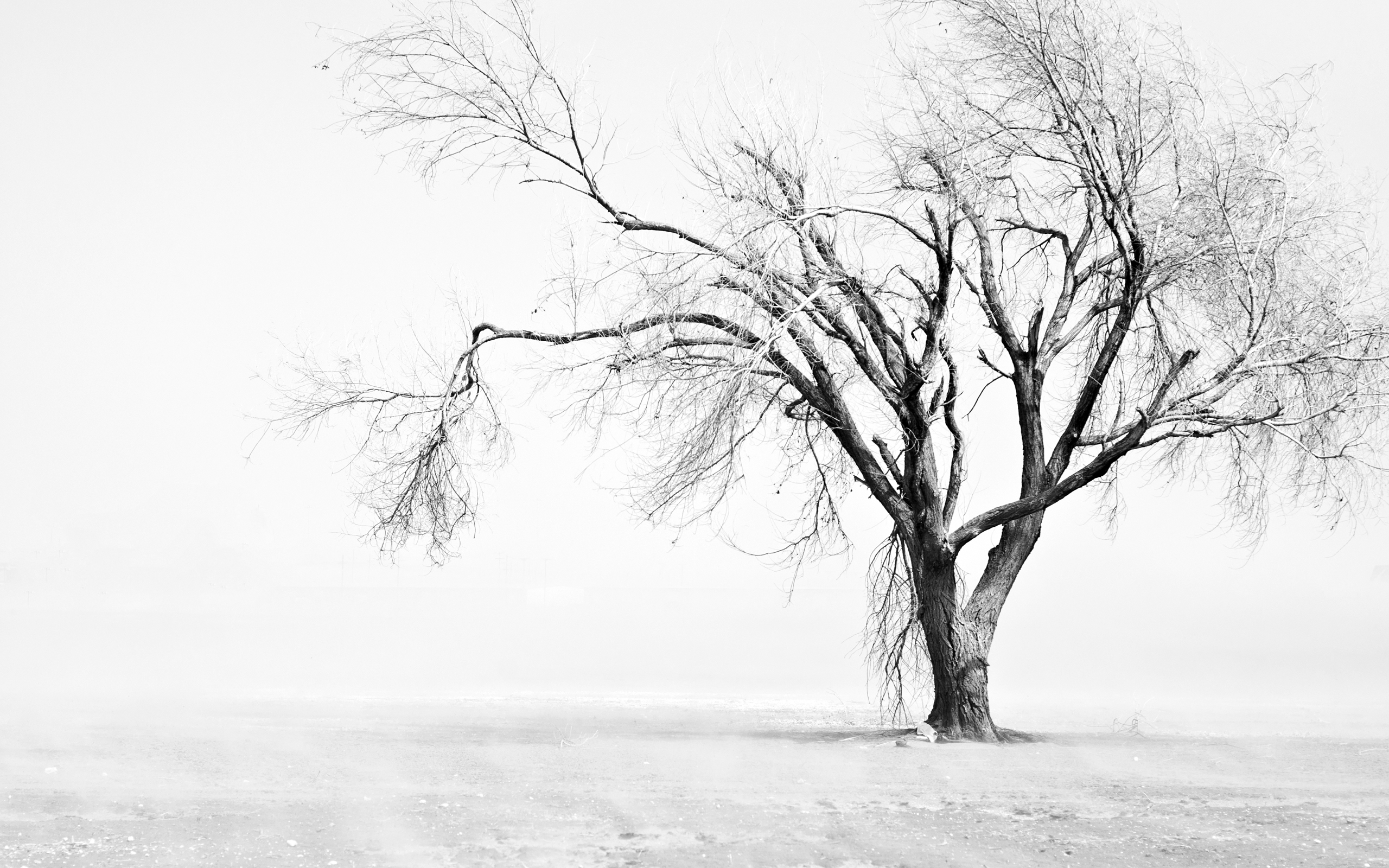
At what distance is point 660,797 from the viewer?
7.89 m

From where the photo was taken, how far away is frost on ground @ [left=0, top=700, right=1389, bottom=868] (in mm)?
6551

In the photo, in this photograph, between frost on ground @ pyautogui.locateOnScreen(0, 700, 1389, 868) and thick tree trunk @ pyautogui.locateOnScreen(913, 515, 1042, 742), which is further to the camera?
thick tree trunk @ pyautogui.locateOnScreen(913, 515, 1042, 742)

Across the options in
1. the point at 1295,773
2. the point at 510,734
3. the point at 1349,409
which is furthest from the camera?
the point at 510,734

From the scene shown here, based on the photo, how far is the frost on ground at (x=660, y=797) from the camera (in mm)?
6551

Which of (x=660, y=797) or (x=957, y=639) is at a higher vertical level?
(x=957, y=639)

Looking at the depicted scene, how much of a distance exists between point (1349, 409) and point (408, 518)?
8.40 m

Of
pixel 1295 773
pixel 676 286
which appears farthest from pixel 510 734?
pixel 1295 773

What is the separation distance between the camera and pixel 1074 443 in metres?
10.8

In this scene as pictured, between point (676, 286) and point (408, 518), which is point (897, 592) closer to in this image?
point (676, 286)

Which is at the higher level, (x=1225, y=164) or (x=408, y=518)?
(x=1225, y=164)

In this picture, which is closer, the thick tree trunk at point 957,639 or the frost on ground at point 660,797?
the frost on ground at point 660,797

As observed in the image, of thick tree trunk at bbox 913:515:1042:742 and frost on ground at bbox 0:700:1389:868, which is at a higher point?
thick tree trunk at bbox 913:515:1042:742

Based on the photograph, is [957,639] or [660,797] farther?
[957,639]

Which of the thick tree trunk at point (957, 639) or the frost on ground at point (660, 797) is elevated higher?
the thick tree trunk at point (957, 639)
